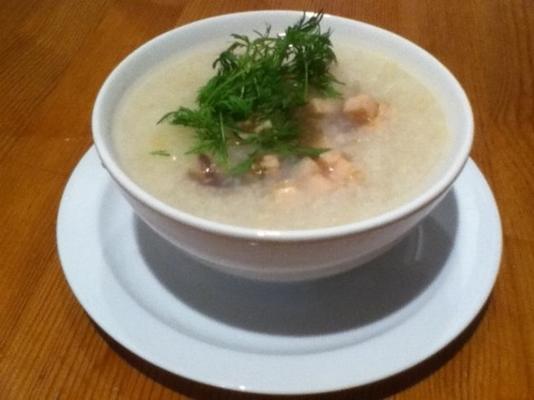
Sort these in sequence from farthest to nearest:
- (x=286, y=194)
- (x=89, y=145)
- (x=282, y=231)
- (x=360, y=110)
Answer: (x=89, y=145) < (x=360, y=110) < (x=286, y=194) < (x=282, y=231)

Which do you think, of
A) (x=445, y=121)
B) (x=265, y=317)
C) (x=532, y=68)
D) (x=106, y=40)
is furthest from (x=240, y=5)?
(x=265, y=317)

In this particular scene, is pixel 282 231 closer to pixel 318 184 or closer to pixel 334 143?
pixel 318 184

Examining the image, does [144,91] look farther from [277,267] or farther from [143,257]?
[277,267]

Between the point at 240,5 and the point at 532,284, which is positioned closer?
the point at 532,284

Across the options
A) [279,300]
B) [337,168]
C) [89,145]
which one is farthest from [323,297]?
[89,145]

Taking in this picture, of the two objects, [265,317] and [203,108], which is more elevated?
[203,108]

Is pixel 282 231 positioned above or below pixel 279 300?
above

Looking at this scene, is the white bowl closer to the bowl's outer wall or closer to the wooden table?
the bowl's outer wall
